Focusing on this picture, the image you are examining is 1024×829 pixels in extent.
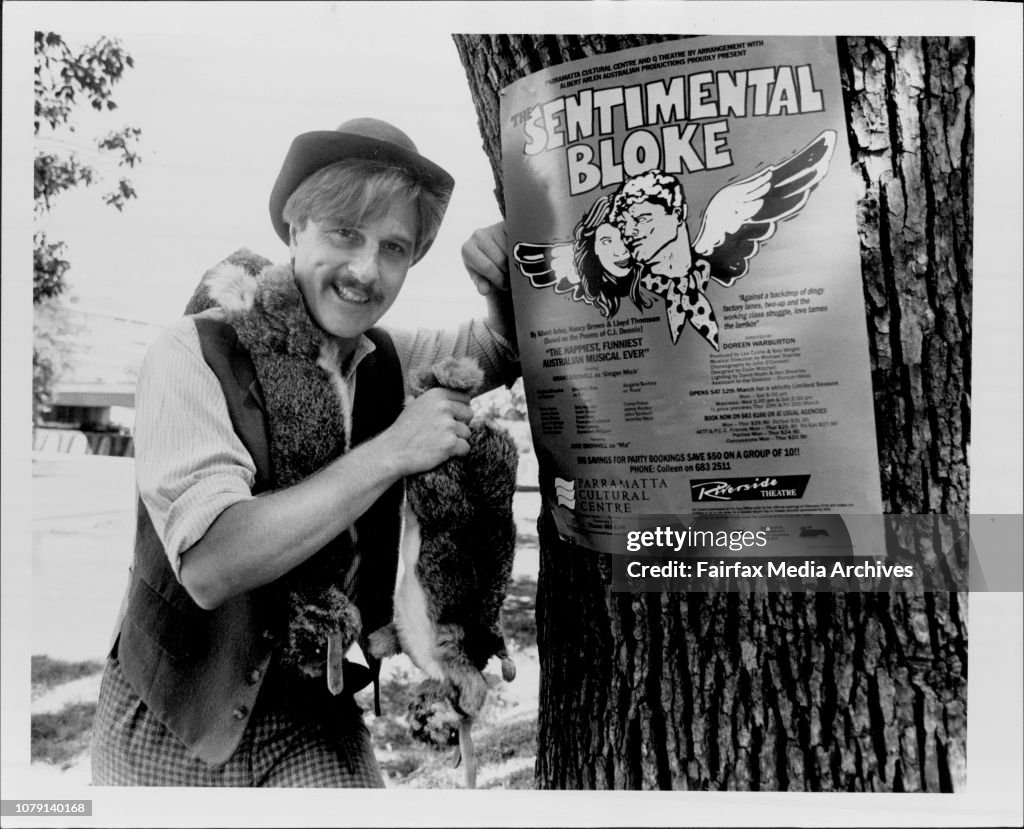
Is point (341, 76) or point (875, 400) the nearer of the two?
point (875, 400)

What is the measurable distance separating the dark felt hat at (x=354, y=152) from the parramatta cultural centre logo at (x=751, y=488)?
100 centimetres

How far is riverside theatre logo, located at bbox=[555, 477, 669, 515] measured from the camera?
2.14 m

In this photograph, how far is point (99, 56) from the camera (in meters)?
2.24

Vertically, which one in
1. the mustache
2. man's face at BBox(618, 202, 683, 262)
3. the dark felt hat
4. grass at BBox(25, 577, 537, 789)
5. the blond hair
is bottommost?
grass at BBox(25, 577, 537, 789)

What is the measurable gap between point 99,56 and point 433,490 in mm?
1430

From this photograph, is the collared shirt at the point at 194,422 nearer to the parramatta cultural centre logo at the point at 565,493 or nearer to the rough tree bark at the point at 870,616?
the parramatta cultural centre logo at the point at 565,493

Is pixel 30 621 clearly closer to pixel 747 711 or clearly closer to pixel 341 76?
pixel 341 76

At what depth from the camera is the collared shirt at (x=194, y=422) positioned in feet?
6.98

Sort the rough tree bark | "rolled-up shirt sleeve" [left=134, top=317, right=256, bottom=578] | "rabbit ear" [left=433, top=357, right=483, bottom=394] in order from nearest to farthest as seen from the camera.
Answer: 1. the rough tree bark
2. "rolled-up shirt sleeve" [left=134, top=317, right=256, bottom=578]
3. "rabbit ear" [left=433, top=357, right=483, bottom=394]

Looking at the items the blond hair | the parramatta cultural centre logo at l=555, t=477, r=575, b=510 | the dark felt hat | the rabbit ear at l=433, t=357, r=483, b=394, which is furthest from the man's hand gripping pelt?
the dark felt hat

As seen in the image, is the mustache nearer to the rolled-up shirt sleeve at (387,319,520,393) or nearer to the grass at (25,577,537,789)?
the rolled-up shirt sleeve at (387,319,520,393)

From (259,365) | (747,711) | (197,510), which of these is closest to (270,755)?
(197,510)

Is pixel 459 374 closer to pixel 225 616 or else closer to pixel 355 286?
pixel 355 286

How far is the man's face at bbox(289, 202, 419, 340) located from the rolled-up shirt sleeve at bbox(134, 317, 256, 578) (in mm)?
331
